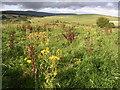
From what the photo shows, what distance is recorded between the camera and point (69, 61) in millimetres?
5223

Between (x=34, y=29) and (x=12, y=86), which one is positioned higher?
(x=34, y=29)

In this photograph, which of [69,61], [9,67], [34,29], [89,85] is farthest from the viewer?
[34,29]

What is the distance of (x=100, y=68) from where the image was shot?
4766mm

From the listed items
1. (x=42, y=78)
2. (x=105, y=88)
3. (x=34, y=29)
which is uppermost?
(x=34, y=29)

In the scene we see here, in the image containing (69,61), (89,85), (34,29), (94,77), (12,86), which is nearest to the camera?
(12,86)

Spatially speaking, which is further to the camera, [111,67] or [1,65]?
[111,67]

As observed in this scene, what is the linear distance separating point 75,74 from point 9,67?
2191 mm

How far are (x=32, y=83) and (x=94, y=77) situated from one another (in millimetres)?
1865

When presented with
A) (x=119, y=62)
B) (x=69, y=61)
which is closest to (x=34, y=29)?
(x=69, y=61)

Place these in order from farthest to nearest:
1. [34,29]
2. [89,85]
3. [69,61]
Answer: [34,29], [69,61], [89,85]

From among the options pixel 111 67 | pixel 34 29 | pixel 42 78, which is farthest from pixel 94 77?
pixel 34 29

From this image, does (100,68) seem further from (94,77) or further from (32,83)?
(32,83)

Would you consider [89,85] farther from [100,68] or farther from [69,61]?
[69,61]

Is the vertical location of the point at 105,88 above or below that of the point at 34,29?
below
